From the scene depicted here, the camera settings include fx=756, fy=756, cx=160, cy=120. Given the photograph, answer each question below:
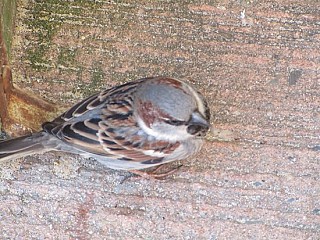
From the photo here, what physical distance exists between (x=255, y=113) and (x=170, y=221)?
0.60 m

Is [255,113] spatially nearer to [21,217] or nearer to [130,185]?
[130,185]

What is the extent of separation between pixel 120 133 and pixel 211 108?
0.43 meters

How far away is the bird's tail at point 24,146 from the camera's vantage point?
316 centimetres

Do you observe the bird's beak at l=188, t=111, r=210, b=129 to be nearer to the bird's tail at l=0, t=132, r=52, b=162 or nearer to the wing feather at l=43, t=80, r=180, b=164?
the wing feather at l=43, t=80, r=180, b=164

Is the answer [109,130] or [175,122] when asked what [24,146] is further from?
[175,122]

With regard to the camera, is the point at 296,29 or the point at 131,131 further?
the point at 296,29

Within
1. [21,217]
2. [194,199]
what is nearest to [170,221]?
[194,199]

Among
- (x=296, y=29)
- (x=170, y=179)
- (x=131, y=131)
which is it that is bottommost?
(x=170, y=179)

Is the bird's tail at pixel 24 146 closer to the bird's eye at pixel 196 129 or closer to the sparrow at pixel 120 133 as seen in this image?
the sparrow at pixel 120 133

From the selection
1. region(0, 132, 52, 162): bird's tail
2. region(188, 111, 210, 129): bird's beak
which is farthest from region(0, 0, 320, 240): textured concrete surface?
region(188, 111, 210, 129): bird's beak

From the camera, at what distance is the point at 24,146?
3.18 metres

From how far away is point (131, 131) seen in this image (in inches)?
125

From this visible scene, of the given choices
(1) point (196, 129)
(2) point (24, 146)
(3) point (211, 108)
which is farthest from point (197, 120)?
(2) point (24, 146)

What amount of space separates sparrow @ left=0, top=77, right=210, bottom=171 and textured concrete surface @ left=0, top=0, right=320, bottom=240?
0.10m
